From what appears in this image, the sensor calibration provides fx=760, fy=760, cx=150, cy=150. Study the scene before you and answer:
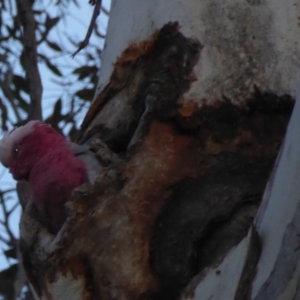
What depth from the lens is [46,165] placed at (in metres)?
1.69

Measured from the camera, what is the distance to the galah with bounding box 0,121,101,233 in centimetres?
153

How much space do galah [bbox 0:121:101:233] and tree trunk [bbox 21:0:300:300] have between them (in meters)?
0.06

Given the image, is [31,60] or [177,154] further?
[31,60]

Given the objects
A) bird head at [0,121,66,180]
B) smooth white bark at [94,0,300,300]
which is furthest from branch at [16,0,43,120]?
smooth white bark at [94,0,300,300]

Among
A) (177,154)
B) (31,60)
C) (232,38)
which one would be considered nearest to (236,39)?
(232,38)

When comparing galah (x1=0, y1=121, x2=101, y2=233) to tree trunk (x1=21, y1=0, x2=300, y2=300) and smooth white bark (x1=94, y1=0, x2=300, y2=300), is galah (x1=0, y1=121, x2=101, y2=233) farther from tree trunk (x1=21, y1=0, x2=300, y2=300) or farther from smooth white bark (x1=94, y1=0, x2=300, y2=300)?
smooth white bark (x1=94, y1=0, x2=300, y2=300)

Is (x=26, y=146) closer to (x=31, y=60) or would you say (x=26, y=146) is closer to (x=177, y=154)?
(x=177, y=154)

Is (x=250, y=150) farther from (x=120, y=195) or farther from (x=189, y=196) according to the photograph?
(x=120, y=195)

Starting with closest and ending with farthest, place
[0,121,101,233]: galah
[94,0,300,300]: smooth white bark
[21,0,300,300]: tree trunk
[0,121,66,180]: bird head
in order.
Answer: [21,0,300,300]: tree trunk
[94,0,300,300]: smooth white bark
[0,121,101,233]: galah
[0,121,66,180]: bird head

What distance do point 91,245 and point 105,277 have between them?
0.20 feet

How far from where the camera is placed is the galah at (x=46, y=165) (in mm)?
1530

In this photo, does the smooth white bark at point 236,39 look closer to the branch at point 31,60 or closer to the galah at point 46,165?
the galah at point 46,165

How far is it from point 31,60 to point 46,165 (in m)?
0.82

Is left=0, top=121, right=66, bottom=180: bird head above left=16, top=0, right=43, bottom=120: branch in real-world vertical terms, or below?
below
